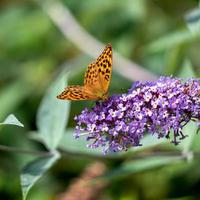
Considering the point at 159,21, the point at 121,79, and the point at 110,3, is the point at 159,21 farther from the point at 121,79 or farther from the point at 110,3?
the point at 121,79

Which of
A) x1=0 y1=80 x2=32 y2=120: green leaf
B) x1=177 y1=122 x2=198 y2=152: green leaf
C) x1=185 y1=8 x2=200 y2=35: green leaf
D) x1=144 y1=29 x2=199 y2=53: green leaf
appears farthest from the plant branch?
x1=185 y1=8 x2=200 y2=35: green leaf

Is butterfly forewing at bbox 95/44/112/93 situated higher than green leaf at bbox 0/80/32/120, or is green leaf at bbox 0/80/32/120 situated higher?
green leaf at bbox 0/80/32/120

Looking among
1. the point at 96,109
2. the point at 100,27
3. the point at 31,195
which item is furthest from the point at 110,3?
the point at 96,109

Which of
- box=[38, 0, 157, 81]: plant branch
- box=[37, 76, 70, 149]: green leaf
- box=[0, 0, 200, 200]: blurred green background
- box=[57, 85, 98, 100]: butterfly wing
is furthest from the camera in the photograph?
box=[38, 0, 157, 81]: plant branch

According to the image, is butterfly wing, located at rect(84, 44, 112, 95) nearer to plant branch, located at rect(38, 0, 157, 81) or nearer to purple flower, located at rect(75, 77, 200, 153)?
purple flower, located at rect(75, 77, 200, 153)

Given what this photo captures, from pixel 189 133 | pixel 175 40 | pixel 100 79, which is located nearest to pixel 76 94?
pixel 100 79
